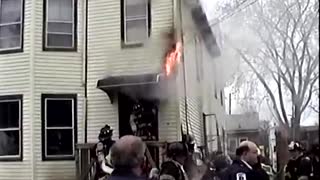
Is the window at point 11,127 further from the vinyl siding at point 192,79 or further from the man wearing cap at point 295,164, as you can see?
the man wearing cap at point 295,164

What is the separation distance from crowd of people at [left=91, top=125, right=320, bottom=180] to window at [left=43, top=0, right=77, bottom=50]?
4.59 m

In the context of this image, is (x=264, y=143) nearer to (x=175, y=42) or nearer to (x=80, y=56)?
(x=175, y=42)

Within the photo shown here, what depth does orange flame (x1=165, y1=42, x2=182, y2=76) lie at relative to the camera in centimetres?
1205

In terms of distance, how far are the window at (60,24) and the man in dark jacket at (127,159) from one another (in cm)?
1053

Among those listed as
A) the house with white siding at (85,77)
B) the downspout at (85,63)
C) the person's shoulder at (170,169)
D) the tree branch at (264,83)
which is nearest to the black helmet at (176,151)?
the person's shoulder at (170,169)

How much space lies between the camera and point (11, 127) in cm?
1390

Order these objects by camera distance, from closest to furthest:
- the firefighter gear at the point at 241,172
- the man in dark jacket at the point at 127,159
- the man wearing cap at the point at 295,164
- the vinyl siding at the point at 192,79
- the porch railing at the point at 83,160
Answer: the man in dark jacket at the point at 127,159 < the firefighter gear at the point at 241,172 < the man wearing cap at the point at 295,164 < the porch railing at the point at 83,160 < the vinyl siding at the point at 192,79

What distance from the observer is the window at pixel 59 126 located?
13.7 metres

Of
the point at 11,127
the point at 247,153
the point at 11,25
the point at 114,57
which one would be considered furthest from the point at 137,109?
the point at 247,153

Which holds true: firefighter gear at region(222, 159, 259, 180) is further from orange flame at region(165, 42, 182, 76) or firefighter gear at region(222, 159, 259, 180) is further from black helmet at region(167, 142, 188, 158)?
orange flame at region(165, 42, 182, 76)

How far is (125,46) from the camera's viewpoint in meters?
13.2

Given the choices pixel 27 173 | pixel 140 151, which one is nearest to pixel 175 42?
pixel 27 173

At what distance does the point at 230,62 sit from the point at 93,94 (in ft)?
9.63

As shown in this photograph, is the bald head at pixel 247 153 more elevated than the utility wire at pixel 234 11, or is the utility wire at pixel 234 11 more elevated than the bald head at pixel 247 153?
the utility wire at pixel 234 11
